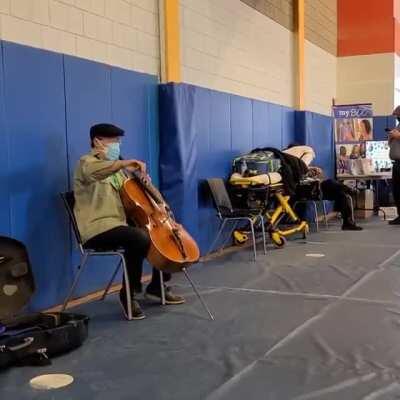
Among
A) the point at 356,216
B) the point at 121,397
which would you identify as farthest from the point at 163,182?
the point at 356,216

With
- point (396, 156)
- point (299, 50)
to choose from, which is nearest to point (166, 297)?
point (396, 156)

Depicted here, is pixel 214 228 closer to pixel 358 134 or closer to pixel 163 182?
pixel 163 182

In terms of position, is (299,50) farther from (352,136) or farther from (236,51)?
(236,51)

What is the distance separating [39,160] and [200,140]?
86.3 inches

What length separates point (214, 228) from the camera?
19.2 feet

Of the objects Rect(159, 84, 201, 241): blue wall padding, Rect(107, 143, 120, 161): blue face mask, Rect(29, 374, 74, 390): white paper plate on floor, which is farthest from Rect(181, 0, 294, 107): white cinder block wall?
Rect(29, 374, 74, 390): white paper plate on floor

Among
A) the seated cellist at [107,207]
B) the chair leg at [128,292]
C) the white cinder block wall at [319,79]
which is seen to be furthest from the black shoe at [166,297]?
the white cinder block wall at [319,79]

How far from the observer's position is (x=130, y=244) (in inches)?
134

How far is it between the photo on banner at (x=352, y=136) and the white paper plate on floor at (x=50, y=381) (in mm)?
7117

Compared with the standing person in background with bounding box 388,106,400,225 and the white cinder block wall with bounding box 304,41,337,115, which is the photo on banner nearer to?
the white cinder block wall with bounding box 304,41,337,115

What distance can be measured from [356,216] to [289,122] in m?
1.93

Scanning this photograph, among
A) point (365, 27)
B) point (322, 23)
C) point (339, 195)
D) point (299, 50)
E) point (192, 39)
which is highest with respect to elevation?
point (365, 27)

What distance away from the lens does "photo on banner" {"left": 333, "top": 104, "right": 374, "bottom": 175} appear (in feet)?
29.2

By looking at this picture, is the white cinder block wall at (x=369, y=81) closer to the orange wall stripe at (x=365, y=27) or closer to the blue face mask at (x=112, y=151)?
the orange wall stripe at (x=365, y=27)
